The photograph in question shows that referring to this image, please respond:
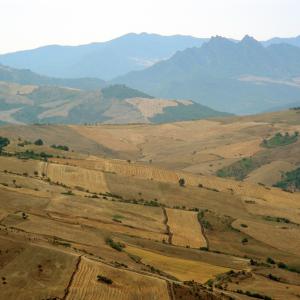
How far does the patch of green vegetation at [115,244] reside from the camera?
347 feet

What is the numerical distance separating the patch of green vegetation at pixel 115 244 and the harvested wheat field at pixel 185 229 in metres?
15.8

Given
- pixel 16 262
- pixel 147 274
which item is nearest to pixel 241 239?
pixel 147 274

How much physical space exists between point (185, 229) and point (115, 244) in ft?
104

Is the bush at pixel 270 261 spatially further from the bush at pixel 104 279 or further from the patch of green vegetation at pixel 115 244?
the bush at pixel 104 279

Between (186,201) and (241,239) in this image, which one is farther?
(186,201)

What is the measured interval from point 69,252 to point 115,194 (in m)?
80.2

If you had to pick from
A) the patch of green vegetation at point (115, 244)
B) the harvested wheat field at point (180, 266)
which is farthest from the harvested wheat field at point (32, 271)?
the patch of green vegetation at point (115, 244)

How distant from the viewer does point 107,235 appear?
11369 cm

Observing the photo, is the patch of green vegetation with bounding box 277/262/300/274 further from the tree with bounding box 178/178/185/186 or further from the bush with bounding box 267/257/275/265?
the tree with bounding box 178/178/185/186

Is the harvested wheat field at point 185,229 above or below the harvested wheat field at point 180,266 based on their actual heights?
below

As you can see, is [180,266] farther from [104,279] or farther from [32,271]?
[32,271]

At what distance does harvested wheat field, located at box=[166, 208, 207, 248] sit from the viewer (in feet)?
413

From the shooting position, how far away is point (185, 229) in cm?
13650

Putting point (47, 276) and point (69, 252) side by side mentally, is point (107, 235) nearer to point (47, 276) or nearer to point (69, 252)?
point (69, 252)
